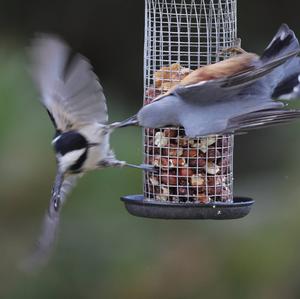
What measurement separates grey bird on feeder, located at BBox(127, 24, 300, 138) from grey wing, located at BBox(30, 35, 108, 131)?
16cm

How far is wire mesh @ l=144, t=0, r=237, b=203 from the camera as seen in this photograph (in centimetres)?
445

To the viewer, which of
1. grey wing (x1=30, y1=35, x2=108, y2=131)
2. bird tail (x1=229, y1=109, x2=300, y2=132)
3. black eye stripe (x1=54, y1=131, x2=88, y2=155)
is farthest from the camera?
grey wing (x1=30, y1=35, x2=108, y2=131)

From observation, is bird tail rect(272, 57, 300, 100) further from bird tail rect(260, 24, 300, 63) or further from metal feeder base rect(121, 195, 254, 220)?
metal feeder base rect(121, 195, 254, 220)

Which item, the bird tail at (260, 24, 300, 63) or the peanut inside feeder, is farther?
the peanut inside feeder

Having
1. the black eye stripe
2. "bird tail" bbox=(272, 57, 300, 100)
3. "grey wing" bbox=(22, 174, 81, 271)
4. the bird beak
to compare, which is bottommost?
"grey wing" bbox=(22, 174, 81, 271)

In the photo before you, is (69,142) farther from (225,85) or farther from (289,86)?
(289,86)

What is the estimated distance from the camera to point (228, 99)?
4078 millimetres

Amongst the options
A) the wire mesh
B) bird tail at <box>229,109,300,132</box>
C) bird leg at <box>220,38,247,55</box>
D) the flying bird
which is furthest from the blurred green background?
bird tail at <box>229,109,300,132</box>

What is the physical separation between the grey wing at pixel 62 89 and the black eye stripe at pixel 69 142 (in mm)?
69

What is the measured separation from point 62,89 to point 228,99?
0.62 m

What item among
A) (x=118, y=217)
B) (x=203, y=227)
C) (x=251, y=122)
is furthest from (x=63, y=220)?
(x=251, y=122)

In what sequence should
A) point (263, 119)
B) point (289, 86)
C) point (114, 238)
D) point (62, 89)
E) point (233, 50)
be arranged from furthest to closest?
point (114, 238) → point (233, 50) → point (289, 86) → point (62, 89) → point (263, 119)

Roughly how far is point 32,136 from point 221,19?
1554mm

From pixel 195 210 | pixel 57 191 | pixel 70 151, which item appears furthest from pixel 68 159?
pixel 195 210
